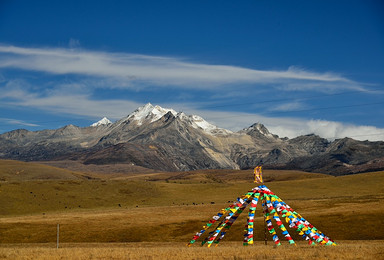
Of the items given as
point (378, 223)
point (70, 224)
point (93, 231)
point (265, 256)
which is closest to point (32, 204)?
point (70, 224)

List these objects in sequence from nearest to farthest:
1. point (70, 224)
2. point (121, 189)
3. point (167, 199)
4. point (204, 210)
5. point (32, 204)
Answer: point (70, 224), point (204, 210), point (32, 204), point (167, 199), point (121, 189)

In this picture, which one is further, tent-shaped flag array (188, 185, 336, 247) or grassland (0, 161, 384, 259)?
tent-shaped flag array (188, 185, 336, 247)

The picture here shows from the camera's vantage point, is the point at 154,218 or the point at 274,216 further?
the point at 154,218

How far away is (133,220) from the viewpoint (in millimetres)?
Answer: 85125

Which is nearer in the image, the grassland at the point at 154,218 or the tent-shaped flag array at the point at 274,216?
the grassland at the point at 154,218

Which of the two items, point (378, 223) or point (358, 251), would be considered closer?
point (358, 251)

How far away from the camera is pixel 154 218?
287 ft

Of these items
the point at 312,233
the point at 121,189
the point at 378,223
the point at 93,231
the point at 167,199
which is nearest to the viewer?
the point at 312,233

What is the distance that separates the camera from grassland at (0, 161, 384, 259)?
40.9 metres

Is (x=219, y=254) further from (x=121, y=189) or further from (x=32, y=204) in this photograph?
(x=121, y=189)

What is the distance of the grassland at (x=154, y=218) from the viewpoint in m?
40.9

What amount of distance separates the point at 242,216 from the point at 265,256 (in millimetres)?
49728

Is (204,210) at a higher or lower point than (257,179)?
lower

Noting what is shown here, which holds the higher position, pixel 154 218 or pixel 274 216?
pixel 274 216
